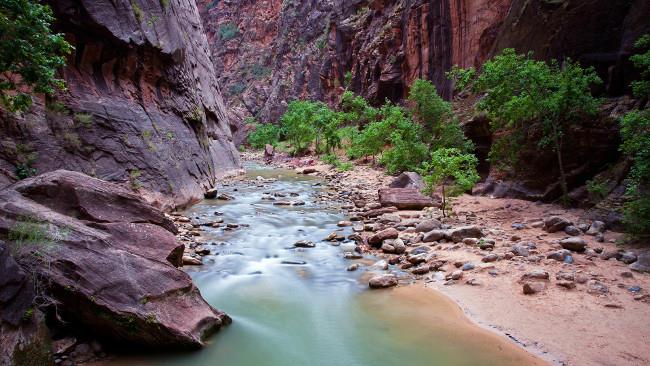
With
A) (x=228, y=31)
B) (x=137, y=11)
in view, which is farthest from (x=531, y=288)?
(x=228, y=31)

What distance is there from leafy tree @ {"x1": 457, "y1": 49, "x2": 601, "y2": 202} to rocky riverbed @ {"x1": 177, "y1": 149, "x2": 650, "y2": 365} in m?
2.13

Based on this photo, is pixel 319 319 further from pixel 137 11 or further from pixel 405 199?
pixel 137 11

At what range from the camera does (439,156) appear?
1069cm

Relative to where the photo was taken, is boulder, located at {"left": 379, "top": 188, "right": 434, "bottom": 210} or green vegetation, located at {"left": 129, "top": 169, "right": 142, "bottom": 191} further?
boulder, located at {"left": 379, "top": 188, "right": 434, "bottom": 210}

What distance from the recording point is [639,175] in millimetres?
6762

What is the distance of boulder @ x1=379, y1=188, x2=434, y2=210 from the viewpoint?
480 inches

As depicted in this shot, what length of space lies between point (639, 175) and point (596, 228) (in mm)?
1528

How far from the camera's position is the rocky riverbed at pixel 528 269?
4633 millimetres

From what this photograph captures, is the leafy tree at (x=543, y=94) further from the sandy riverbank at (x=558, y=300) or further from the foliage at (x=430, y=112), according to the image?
the foliage at (x=430, y=112)

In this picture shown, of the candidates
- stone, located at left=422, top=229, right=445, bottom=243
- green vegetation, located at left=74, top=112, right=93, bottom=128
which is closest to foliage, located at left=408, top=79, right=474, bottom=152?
stone, located at left=422, top=229, right=445, bottom=243

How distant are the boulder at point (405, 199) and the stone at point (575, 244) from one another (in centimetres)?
510

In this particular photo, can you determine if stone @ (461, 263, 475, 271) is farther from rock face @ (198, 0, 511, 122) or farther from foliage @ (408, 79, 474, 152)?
rock face @ (198, 0, 511, 122)

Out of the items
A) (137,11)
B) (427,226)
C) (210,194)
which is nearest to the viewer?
(427,226)

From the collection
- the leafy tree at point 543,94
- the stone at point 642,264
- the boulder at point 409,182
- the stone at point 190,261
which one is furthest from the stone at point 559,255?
the boulder at point 409,182
